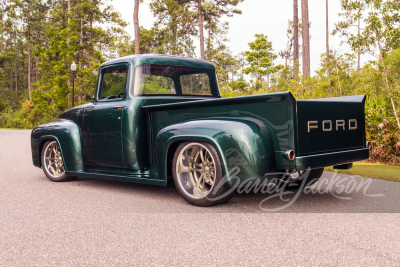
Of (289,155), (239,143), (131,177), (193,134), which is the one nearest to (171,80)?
(131,177)

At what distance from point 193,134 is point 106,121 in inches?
67.6

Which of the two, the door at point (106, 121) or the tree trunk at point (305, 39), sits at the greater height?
the tree trunk at point (305, 39)

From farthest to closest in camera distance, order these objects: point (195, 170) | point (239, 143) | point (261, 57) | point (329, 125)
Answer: point (261, 57)
point (195, 170)
point (329, 125)
point (239, 143)

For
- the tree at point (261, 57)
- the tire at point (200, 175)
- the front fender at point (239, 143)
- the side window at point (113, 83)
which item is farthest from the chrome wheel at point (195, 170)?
the tree at point (261, 57)

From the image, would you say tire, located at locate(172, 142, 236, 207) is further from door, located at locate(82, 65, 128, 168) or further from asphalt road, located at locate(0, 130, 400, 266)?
door, located at locate(82, 65, 128, 168)

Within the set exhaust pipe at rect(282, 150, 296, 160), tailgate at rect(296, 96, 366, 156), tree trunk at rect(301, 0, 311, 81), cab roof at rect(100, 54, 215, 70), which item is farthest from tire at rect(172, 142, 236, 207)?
tree trunk at rect(301, 0, 311, 81)

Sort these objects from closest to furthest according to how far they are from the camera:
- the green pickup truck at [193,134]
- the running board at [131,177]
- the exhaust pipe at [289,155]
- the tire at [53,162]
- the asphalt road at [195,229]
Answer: the asphalt road at [195,229] → the exhaust pipe at [289,155] → the green pickup truck at [193,134] → the running board at [131,177] → the tire at [53,162]

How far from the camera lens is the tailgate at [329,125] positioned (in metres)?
3.98

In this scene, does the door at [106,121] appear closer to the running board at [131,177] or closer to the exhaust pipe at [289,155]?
the running board at [131,177]

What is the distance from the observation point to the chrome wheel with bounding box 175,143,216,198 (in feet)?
14.7

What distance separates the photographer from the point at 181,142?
4.64m

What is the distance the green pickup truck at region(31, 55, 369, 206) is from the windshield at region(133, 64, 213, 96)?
0.05 ft

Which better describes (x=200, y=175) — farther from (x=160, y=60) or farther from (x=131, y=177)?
(x=160, y=60)

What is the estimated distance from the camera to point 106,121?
5492 mm
